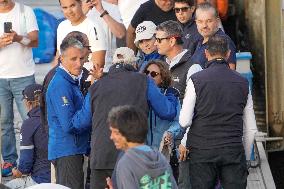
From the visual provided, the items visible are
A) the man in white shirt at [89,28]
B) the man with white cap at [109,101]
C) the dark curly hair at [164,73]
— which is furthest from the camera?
the man in white shirt at [89,28]

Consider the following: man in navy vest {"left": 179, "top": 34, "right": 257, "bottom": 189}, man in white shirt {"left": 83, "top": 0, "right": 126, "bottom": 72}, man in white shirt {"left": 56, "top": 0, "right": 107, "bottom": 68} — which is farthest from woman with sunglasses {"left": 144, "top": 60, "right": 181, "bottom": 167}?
man in white shirt {"left": 83, "top": 0, "right": 126, "bottom": 72}

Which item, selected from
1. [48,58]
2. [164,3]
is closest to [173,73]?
[164,3]

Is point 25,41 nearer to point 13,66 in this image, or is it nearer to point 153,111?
point 13,66

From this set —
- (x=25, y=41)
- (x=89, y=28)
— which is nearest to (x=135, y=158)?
(x=89, y=28)

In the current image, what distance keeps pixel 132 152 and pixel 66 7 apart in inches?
156

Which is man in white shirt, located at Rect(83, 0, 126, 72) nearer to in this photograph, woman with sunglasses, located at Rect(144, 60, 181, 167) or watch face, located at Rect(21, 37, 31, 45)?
watch face, located at Rect(21, 37, 31, 45)

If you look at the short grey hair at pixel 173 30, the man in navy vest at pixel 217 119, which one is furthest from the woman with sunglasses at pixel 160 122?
the short grey hair at pixel 173 30

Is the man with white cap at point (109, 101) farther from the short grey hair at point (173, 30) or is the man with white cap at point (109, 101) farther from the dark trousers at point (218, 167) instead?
the short grey hair at point (173, 30)

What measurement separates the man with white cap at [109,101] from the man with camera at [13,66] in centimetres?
281

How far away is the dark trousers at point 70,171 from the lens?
7.98 metres

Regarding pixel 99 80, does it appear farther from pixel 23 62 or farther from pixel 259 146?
pixel 259 146

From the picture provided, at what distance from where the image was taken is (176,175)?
8.45m

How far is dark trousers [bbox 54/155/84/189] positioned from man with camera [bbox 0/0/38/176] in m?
2.31

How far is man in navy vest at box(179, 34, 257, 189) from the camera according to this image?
7785 millimetres
